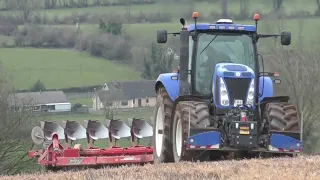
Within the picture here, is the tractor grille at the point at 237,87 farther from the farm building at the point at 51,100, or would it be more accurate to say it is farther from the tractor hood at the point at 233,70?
the farm building at the point at 51,100

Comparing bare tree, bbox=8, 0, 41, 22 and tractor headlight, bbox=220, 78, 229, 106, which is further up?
bare tree, bbox=8, 0, 41, 22

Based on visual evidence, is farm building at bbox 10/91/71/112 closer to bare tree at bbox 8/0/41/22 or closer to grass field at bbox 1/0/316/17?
grass field at bbox 1/0/316/17

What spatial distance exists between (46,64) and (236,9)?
71.7 ft

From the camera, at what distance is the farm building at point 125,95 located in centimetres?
3481

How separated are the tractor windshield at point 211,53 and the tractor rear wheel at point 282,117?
1.08 m

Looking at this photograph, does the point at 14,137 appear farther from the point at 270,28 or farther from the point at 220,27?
the point at 220,27

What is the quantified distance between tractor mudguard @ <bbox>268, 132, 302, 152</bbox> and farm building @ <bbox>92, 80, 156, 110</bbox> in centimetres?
2402

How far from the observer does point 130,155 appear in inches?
453

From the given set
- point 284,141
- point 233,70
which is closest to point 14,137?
point 233,70

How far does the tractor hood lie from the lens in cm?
981

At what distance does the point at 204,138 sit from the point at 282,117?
1.20 metres

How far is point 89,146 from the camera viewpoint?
12.9m

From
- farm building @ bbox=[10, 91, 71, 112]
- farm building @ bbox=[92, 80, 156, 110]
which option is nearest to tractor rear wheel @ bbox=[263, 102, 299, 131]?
farm building @ bbox=[10, 91, 71, 112]

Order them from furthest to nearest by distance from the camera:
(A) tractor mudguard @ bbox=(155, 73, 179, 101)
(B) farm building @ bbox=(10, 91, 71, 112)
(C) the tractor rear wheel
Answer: (B) farm building @ bbox=(10, 91, 71, 112) < (A) tractor mudguard @ bbox=(155, 73, 179, 101) < (C) the tractor rear wheel
